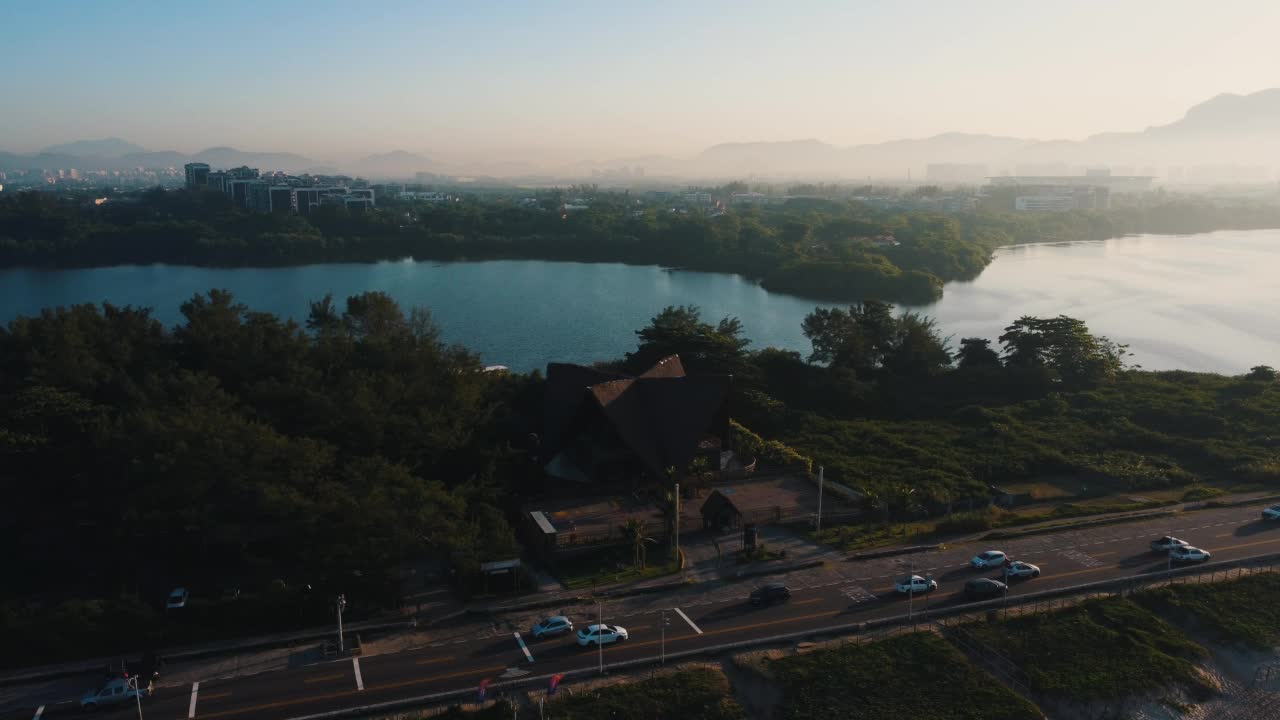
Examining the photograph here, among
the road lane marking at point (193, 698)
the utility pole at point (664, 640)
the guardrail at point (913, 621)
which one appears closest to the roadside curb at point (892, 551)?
the guardrail at point (913, 621)

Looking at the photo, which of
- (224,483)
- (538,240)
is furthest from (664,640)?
(538,240)

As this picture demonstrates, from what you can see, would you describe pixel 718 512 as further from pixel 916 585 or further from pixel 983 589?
pixel 983 589

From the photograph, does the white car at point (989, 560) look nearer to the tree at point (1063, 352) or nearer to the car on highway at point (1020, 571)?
the car on highway at point (1020, 571)

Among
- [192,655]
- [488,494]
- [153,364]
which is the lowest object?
[192,655]

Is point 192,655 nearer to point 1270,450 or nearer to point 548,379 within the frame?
point 548,379

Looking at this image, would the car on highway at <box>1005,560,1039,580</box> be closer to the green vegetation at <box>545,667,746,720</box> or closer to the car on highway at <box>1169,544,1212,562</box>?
the car on highway at <box>1169,544,1212,562</box>

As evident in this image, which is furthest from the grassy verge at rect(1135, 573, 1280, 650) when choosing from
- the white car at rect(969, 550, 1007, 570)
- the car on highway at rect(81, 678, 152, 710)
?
the car on highway at rect(81, 678, 152, 710)

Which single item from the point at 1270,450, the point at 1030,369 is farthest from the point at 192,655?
the point at 1030,369
